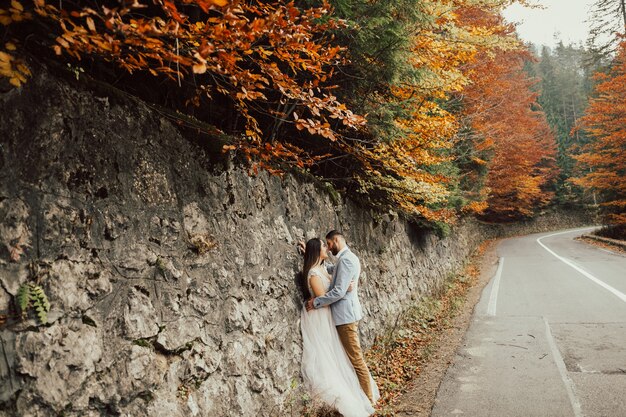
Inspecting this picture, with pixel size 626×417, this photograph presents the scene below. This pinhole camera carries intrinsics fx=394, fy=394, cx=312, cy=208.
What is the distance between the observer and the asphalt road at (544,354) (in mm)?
4891

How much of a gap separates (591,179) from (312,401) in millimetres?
28143

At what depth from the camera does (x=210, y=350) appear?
3592 millimetres

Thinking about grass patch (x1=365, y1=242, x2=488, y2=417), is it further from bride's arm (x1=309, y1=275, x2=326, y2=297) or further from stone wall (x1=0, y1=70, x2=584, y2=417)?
stone wall (x1=0, y1=70, x2=584, y2=417)

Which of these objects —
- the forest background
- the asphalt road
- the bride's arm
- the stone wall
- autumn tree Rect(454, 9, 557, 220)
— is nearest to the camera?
the stone wall

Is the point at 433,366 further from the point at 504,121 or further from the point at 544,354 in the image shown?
the point at 504,121

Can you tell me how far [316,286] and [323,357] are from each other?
869 millimetres

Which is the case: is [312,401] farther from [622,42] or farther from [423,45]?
[622,42]

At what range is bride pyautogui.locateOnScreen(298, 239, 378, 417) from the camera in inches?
186

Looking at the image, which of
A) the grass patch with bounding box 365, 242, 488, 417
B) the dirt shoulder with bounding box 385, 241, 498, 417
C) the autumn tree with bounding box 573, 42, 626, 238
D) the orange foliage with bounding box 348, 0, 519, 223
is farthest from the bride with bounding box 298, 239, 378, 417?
the autumn tree with bounding box 573, 42, 626, 238

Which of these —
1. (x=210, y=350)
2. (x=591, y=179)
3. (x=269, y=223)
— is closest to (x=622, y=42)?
(x=591, y=179)

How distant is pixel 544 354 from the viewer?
6484mm

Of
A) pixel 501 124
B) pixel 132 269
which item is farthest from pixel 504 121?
pixel 132 269

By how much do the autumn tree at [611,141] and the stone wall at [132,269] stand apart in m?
23.7

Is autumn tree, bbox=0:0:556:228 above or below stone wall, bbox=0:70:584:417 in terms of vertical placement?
above
